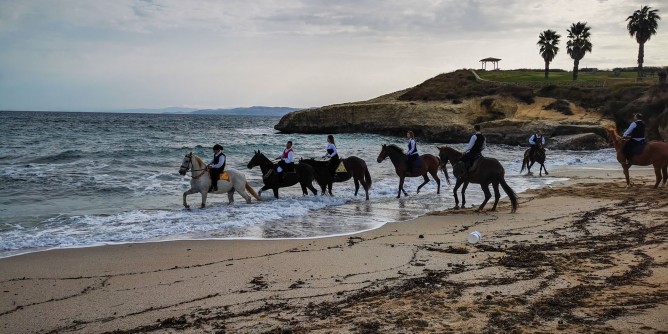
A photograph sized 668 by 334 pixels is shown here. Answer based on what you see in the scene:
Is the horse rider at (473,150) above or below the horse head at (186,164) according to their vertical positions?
above

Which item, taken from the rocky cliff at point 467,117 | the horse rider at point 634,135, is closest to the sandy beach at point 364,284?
the horse rider at point 634,135

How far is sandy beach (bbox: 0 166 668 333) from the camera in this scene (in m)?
5.31

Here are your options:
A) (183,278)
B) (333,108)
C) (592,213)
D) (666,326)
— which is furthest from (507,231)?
(333,108)

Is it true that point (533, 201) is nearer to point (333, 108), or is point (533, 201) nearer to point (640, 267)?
point (640, 267)

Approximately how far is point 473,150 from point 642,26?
2289 inches

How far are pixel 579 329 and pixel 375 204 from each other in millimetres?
11179

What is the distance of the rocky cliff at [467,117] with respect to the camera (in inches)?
1710

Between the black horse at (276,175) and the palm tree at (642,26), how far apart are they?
5630 centimetres

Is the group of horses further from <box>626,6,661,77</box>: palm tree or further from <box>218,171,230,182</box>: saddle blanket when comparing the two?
<box>626,6,661,77</box>: palm tree

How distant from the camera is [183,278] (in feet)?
24.0

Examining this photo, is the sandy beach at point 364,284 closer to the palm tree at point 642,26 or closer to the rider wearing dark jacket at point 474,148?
the rider wearing dark jacket at point 474,148

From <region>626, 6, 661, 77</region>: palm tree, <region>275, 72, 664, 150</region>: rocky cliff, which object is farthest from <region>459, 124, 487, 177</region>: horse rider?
<region>626, 6, 661, 77</region>: palm tree

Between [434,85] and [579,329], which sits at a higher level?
[434,85]

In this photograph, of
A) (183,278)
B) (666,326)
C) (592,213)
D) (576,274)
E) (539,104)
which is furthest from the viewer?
(539,104)
